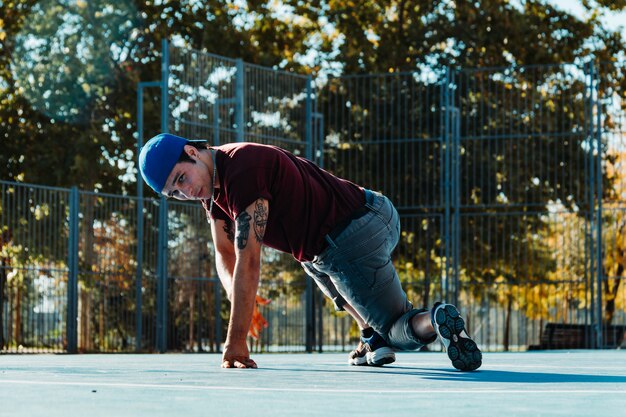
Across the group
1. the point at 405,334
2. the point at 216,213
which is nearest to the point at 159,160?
the point at 216,213

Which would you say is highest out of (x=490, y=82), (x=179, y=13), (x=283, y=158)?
(x=179, y=13)

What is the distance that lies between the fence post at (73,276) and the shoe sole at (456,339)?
8.47 meters

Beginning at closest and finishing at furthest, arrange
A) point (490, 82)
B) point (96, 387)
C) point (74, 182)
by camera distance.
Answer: point (96, 387), point (490, 82), point (74, 182)

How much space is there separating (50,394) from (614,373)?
8.87 ft

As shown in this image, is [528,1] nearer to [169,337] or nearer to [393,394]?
[169,337]

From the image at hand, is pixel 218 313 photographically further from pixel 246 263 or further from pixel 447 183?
pixel 246 263

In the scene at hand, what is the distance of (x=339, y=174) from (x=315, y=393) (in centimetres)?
1231

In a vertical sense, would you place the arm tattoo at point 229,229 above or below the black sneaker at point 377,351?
above

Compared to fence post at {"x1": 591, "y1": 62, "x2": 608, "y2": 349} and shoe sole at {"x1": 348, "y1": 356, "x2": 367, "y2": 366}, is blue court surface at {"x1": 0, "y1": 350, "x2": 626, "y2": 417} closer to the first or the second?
shoe sole at {"x1": 348, "y1": 356, "x2": 367, "y2": 366}

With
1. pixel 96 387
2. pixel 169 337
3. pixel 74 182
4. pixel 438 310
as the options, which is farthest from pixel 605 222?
pixel 96 387

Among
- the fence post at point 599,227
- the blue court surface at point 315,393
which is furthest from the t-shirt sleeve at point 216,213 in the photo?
the fence post at point 599,227

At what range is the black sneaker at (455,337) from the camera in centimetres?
498

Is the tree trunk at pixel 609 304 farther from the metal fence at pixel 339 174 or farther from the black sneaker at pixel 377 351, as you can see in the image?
the black sneaker at pixel 377 351

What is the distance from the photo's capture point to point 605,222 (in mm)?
15328
